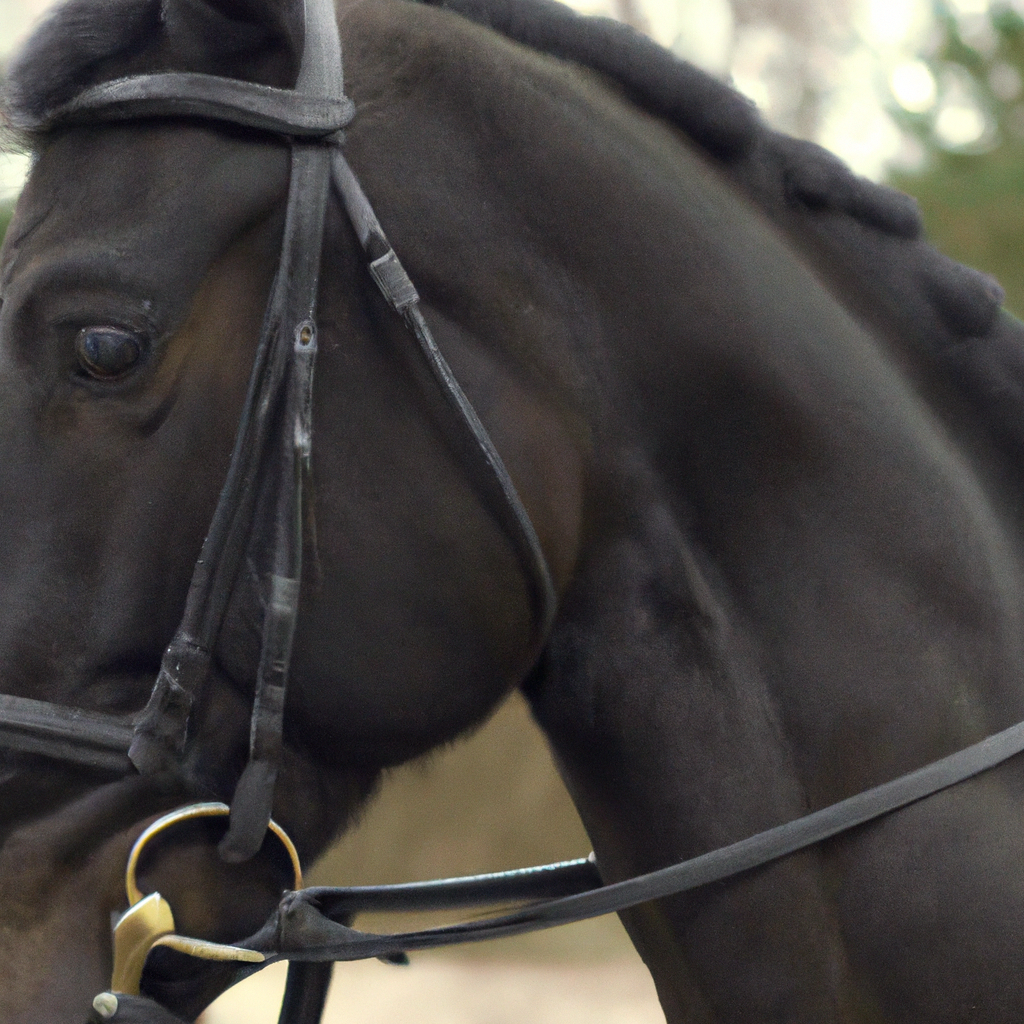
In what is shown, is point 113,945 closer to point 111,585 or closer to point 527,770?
point 111,585

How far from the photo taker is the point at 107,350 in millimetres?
932

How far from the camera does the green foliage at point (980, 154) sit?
17.7 feet

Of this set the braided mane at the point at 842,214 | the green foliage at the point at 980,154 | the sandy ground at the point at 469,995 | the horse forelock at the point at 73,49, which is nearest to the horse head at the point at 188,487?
the horse forelock at the point at 73,49

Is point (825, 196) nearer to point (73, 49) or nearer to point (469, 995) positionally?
point (73, 49)

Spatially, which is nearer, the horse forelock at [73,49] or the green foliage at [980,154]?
the horse forelock at [73,49]

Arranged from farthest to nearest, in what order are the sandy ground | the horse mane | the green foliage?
the green foliage → the sandy ground → the horse mane

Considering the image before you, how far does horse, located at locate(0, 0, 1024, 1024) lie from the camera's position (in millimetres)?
944

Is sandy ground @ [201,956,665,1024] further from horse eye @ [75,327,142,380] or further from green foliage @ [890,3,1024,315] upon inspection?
horse eye @ [75,327,142,380]

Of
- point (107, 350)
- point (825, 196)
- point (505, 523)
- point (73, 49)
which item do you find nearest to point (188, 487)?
point (107, 350)

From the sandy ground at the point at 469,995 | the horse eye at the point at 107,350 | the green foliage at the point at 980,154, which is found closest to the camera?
the horse eye at the point at 107,350

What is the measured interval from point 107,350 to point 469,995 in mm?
5260

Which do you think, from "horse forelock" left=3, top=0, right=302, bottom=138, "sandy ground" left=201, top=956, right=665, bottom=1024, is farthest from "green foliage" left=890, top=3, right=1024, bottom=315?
"horse forelock" left=3, top=0, right=302, bottom=138

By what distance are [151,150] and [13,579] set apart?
372 mm

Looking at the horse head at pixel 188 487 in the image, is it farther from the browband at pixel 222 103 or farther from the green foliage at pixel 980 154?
the green foliage at pixel 980 154
